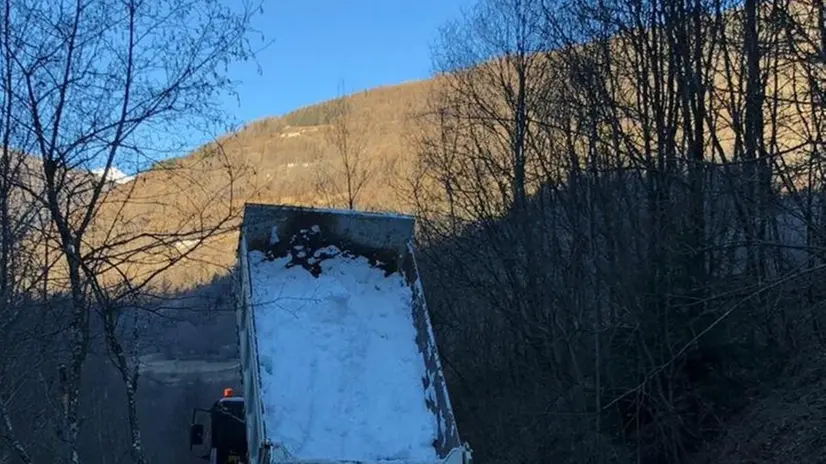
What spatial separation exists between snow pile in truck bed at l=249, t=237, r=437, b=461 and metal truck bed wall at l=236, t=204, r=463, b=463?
0.11 m

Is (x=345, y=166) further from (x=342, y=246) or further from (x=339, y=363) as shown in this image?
(x=339, y=363)

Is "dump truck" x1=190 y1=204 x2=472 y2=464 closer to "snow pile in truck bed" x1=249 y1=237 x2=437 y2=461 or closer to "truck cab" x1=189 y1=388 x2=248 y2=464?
"snow pile in truck bed" x1=249 y1=237 x2=437 y2=461

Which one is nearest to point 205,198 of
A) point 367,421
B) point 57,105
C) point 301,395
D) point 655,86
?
point 57,105

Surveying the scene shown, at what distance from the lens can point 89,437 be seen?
2264 centimetres

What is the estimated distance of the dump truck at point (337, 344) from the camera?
717 cm

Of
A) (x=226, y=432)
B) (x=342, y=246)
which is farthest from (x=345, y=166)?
(x=342, y=246)

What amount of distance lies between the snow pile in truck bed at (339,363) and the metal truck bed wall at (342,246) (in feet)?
0.34

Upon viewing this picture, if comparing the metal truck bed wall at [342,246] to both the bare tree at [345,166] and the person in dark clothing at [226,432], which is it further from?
the bare tree at [345,166]

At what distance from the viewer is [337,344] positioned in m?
7.86

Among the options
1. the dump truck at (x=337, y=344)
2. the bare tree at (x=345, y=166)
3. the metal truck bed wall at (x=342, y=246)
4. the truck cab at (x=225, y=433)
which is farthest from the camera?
the bare tree at (x=345, y=166)

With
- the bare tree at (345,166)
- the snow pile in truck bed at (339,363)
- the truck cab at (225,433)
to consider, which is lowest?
the truck cab at (225,433)

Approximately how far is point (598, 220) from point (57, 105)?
9.08m

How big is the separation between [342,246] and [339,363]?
1.82 meters

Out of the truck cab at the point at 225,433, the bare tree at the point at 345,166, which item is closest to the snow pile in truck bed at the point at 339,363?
the truck cab at the point at 225,433
